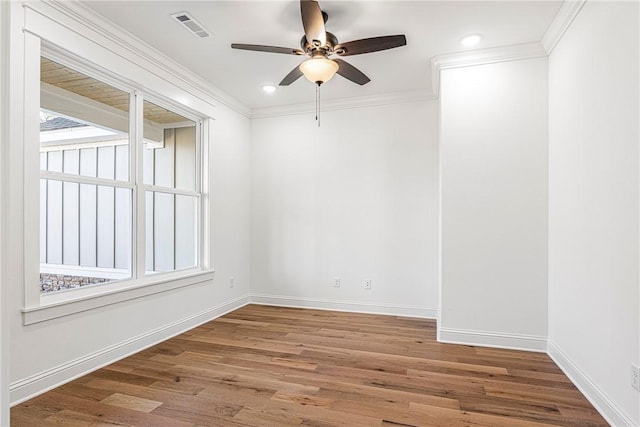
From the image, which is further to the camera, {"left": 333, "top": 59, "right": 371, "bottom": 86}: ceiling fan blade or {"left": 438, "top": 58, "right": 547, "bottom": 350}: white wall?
{"left": 438, "top": 58, "right": 547, "bottom": 350}: white wall

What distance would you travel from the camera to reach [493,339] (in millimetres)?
3184

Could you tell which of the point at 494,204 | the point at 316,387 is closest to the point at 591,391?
the point at 494,204

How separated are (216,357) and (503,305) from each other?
255 cm

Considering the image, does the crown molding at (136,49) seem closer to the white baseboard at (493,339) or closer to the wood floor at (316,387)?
the wood floor at (316,387)

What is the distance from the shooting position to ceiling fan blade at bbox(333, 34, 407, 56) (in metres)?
2.40

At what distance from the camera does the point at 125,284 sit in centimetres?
304

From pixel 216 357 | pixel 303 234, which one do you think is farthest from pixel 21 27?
pixel 303 234

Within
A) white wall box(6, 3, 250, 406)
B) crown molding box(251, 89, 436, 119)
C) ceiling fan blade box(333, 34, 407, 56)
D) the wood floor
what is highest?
crown molding box(251, 89, 436, 119)


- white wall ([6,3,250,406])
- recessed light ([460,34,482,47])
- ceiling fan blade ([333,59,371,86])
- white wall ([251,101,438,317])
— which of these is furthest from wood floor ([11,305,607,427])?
recessed light ([460,34,482,47])

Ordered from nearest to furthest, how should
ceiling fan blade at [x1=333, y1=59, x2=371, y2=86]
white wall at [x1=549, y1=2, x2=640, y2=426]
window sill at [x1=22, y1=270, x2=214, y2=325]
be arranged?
white wall at [x1=549, y1=2, x2=640, y2=426] < window sill at [x1=22, y1=270, x2=214, y2=325] < ceiling fan blade at [x1=333, y1=59, x2=371, y2=86]

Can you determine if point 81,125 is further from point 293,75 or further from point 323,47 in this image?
point 323,47

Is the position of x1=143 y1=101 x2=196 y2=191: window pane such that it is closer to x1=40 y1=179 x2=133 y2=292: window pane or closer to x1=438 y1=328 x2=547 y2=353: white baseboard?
x1=40 y1=179 x2=133 y2=292: window pane

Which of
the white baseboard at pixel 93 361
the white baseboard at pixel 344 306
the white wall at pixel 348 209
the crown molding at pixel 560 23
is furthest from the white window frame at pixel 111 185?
the crown molding at pixel 560 23

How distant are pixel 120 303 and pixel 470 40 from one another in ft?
12.1
